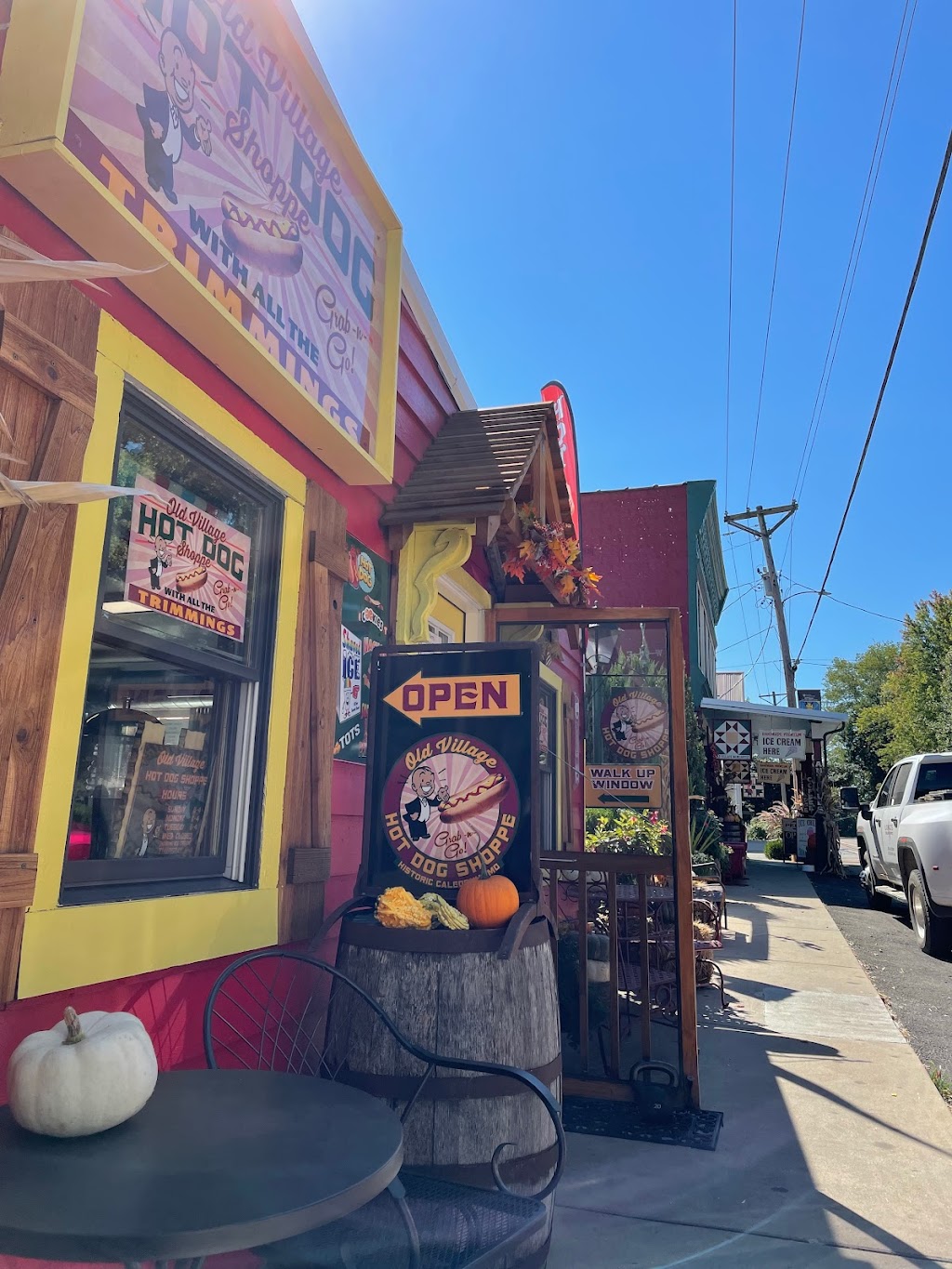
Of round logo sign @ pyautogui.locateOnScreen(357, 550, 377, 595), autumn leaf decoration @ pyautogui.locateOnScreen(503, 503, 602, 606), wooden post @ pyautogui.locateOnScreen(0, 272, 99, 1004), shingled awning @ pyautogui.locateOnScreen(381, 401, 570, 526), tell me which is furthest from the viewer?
autumn leaf decoration @ pyautogui.locateOnScreen(503, 503, 602, 606)

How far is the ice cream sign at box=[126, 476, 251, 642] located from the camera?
238 centimetres

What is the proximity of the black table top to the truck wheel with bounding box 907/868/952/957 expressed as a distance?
744cm

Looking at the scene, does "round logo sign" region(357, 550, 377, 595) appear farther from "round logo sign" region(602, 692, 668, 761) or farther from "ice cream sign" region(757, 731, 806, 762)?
"ice cream sign" region(757, 731, 806, 762)

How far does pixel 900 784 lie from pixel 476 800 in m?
8.16

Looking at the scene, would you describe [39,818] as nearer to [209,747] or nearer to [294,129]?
[209,747]

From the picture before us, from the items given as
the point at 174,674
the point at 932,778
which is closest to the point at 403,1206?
the point at 174,674

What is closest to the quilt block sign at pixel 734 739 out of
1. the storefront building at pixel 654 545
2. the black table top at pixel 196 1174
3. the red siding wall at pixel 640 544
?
the storefront building at pixel 654 545

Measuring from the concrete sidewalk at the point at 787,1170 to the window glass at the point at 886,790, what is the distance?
17.1 feet

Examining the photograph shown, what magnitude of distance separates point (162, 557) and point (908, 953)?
8.01 meters

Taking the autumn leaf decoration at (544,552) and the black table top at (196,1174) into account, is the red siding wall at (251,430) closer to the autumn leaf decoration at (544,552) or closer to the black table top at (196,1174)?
the black table top at (196,1174)

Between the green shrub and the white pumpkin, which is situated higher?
the green shrub

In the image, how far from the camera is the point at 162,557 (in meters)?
2.47

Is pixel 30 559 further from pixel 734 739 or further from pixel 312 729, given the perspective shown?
pixel 734 739

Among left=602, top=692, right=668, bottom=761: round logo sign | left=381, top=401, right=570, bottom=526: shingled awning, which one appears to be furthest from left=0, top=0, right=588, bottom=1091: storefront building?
left=602, top=692, right=668, bottom=761: round logo sign
